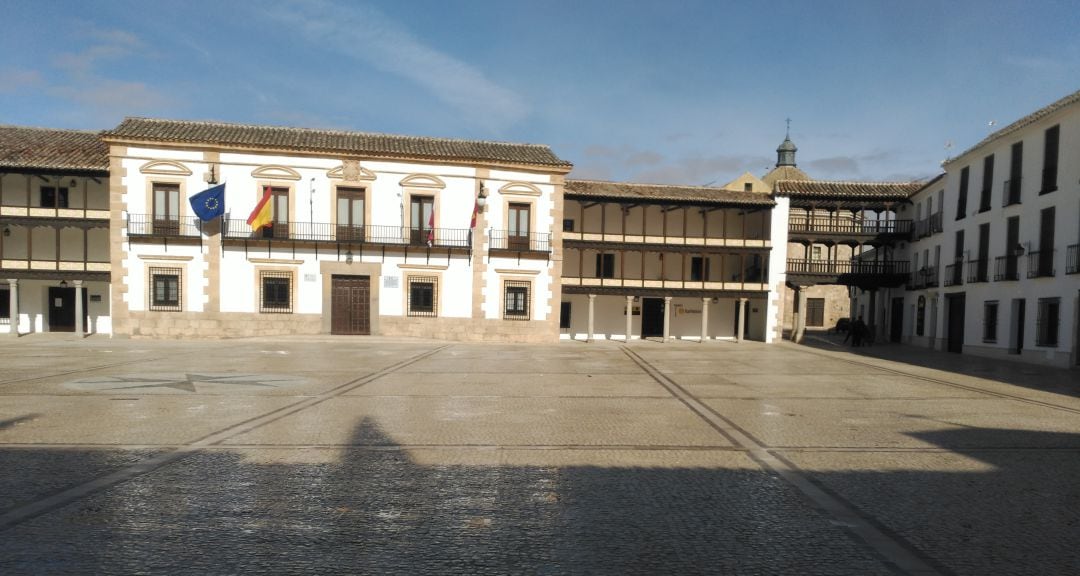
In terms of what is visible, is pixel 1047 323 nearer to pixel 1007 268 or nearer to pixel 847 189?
pixel 1007 268

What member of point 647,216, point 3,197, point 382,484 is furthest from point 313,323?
point 382,484

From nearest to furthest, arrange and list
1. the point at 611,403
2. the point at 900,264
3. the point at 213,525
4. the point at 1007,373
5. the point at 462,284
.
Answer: the point at 213,525 → the point at 611,403 → the point at 1007,373 → the point at 462,284 → the point at 900,264

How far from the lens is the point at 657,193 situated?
30828mm

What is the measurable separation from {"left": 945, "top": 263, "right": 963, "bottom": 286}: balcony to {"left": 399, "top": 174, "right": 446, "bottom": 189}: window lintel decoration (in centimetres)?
2201

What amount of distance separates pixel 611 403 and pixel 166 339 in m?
21.0

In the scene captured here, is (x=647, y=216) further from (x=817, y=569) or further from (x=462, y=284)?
(x=817, y=569)

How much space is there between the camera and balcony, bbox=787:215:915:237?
30891 mm

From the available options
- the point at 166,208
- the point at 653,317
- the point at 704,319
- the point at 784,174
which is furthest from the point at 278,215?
the point at 784,174

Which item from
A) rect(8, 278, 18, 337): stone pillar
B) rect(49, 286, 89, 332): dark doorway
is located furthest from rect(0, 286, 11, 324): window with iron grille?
rect(8, 278, 18, 337): stone pillar

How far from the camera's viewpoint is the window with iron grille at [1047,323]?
20031mm

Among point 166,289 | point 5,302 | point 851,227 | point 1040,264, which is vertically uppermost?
point 851,227

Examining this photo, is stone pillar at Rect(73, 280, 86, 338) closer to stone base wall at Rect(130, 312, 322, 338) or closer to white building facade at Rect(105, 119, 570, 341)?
white building facade at Rect(105, 119, 570, 341)

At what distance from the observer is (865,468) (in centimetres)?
624

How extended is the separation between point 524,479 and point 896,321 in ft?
109
